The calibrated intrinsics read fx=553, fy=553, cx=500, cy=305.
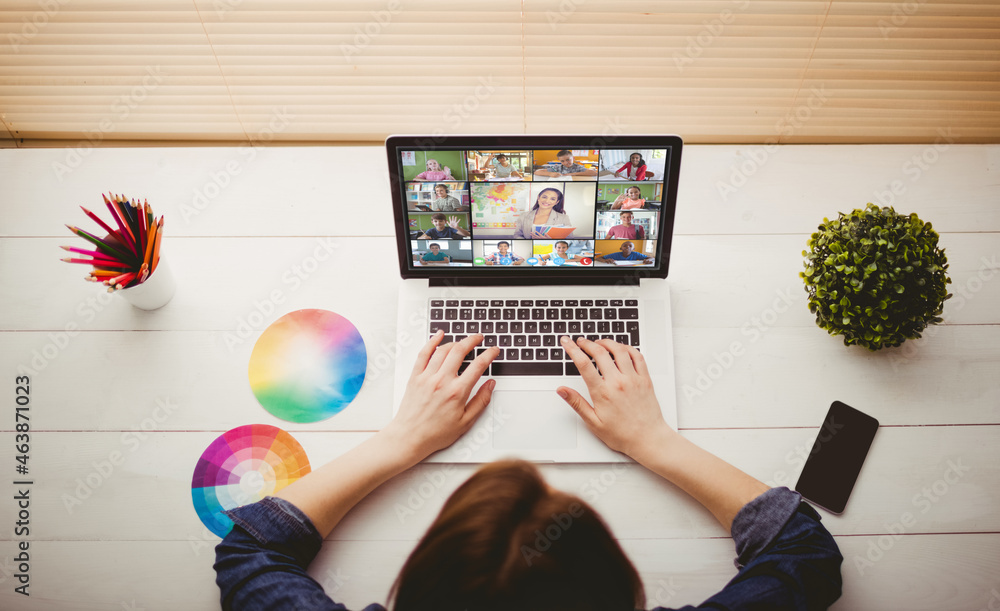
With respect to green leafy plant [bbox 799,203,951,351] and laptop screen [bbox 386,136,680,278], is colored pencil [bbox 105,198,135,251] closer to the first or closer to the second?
laptop screen [bbox 386,136,680,278]

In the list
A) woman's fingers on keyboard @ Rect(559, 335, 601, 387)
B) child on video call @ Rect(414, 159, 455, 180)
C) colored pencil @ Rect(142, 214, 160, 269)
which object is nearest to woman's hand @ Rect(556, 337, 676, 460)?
woman's fingers on keyboard @ Rect(559, 335, 601, 387)

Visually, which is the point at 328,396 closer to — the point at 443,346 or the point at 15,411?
the point at 443,346

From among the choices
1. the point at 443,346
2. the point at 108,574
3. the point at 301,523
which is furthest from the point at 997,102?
the point at 108,574

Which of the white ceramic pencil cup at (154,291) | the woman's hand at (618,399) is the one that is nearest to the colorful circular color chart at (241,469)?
the white ceramic pencil cup at (154,291)

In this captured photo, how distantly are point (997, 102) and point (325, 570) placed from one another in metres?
1.55

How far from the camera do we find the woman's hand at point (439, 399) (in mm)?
809

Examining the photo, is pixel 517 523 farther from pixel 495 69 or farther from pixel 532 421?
pixel 495 69

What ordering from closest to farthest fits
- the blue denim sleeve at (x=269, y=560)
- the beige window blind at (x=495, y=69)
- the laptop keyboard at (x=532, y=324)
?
the blue denim sleeve at (x=269, y=560) → the laptop keyboard at (x=532, y=324) → the beige window blind at (x=495, y=69)

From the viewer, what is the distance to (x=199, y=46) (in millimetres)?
1084

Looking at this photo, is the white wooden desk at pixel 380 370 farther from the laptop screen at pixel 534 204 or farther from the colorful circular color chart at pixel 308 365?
the laptop screen at pixel 534 204

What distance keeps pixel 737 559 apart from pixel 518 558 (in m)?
0.37

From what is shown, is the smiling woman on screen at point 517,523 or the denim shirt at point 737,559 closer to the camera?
the smiling woman on screen at point 517,523

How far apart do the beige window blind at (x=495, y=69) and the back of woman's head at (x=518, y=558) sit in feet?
2.71

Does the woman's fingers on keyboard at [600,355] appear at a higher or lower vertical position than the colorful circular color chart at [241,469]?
higher
